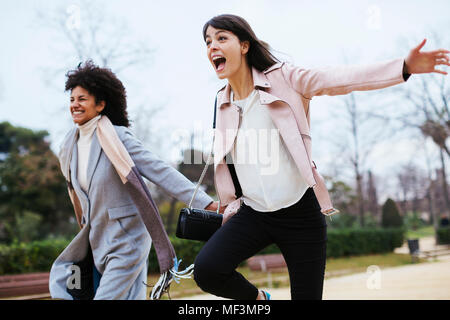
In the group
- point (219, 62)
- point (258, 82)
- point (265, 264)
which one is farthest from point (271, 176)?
point (265, 264)

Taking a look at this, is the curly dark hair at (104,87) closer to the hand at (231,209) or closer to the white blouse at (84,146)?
the white blouse at (84,146)

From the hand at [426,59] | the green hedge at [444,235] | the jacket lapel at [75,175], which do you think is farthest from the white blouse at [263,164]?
the green hedge at [444,235]

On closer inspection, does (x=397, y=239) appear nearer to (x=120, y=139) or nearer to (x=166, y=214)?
(x=166, y=214)

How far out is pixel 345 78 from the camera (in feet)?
6.79

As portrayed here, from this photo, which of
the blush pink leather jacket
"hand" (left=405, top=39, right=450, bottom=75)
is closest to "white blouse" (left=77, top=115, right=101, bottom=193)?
the blush pink leather jacket

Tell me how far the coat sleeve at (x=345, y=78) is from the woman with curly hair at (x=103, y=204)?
3.34 ft

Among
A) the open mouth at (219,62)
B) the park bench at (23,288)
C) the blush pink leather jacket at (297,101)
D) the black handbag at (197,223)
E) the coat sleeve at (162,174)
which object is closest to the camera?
the blush pink leather jacket at (297,101)

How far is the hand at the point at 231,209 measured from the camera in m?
2.45

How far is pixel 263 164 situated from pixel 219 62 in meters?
0.66

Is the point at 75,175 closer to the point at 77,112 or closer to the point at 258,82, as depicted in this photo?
the point at 77,112

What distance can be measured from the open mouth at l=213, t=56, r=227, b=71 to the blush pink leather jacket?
0.17 meters

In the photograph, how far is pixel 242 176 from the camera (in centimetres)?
237

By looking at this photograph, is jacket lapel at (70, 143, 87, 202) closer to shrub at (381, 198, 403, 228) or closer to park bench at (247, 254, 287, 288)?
park bench at (247, 254, 287, 288)

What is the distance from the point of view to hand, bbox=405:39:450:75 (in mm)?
1886
